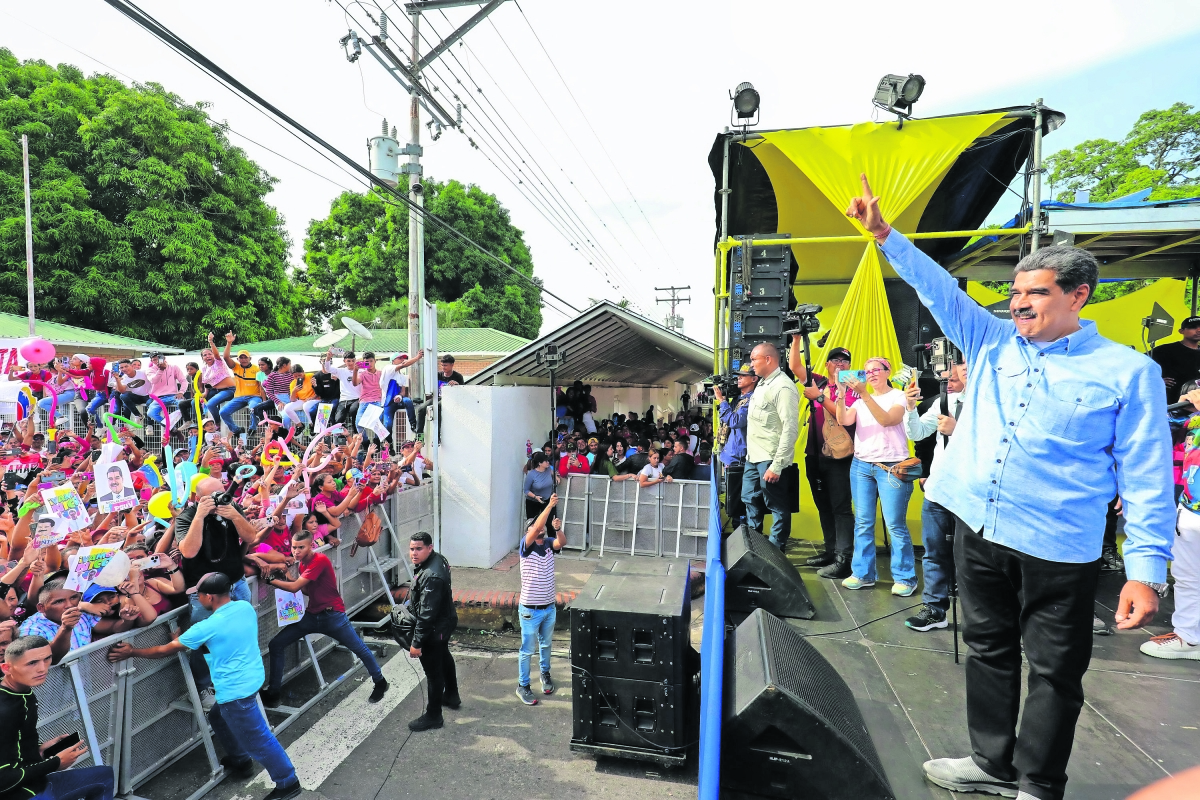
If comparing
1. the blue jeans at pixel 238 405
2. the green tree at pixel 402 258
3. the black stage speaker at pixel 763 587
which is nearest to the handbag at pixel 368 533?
the blue jeans at pixel 238 405

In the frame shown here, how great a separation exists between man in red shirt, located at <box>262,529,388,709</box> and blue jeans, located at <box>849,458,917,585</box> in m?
5.03

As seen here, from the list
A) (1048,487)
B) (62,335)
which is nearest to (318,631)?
(1048,487)

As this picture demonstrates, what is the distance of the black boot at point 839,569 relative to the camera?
5.02 metres

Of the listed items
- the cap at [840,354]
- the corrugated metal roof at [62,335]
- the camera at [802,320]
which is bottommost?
the cap at [840,354]

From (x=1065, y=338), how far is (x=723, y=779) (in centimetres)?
225

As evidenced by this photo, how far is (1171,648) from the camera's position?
11.6 ft

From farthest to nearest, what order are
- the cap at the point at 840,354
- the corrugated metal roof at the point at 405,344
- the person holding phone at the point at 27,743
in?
the corrugated metal roof at the point at 405,344 → the cap at the point at 840,354 → the person holding phone at the point at 27,743

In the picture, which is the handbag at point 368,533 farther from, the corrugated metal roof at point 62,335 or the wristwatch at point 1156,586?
the corrugated metal roof at point 62,335

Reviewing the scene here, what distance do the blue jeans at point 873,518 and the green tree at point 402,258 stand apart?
28421 mm

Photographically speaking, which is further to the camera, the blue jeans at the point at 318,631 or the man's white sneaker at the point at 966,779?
the blue jeans at the point at 318,631

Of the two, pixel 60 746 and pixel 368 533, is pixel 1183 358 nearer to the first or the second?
pixel 368 533

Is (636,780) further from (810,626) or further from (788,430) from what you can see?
(788,430)

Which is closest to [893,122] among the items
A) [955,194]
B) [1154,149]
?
[955,194]

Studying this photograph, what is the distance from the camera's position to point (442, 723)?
5.95 metres
